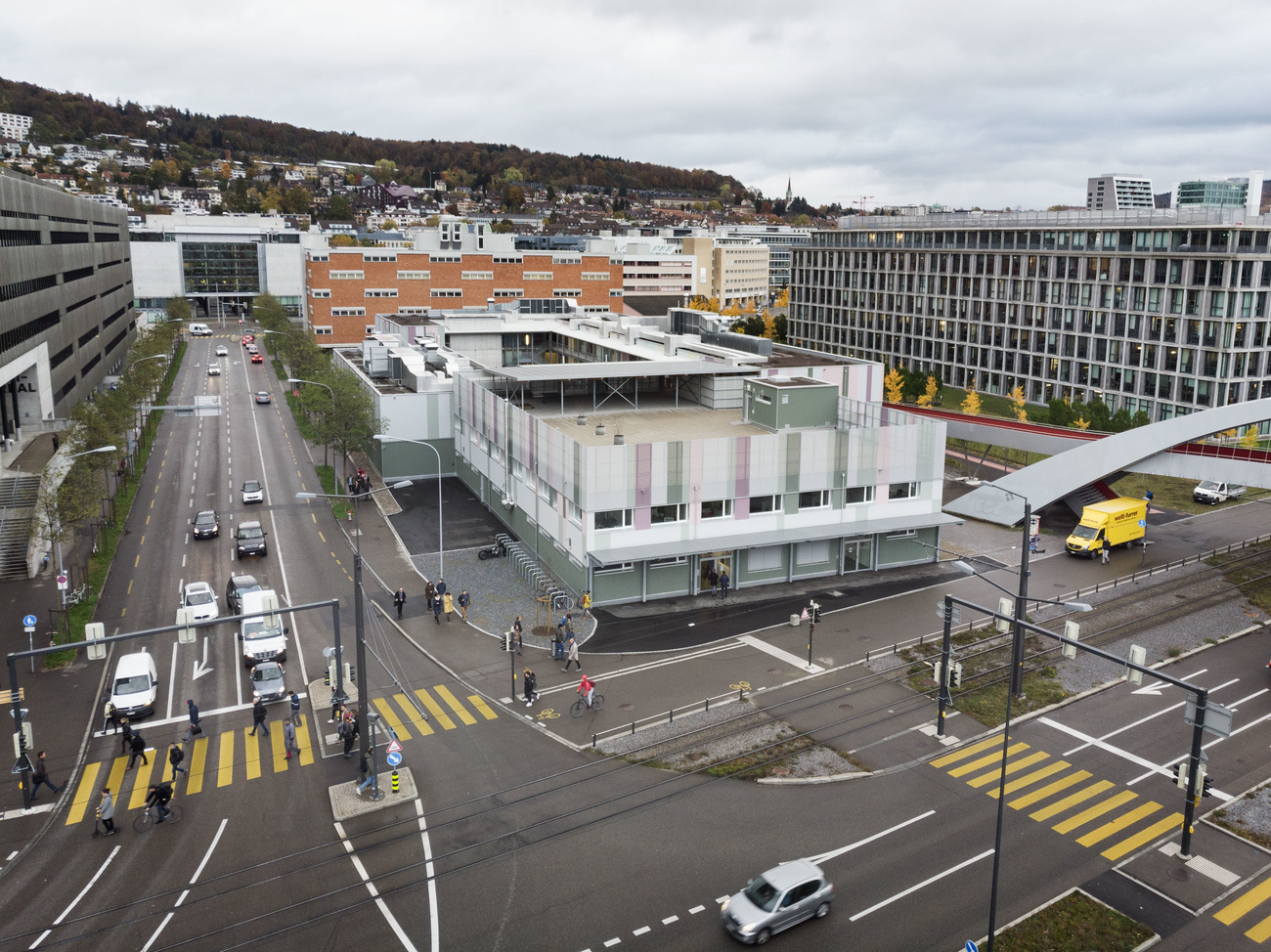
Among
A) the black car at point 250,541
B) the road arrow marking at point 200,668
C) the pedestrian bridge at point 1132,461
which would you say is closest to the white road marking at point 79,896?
the road arrow marking at point 200,668

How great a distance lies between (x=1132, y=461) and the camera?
50.0 m

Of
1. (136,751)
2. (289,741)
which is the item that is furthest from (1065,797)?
(136,751)

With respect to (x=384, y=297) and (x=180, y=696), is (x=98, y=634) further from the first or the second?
(x=384, y=297)

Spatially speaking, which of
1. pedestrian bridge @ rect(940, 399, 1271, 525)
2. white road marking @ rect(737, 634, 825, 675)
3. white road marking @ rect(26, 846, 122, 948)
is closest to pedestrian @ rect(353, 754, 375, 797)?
white road marking @ rect(26, 846, 122, 948)

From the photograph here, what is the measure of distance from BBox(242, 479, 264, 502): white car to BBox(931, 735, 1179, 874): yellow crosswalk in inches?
1777

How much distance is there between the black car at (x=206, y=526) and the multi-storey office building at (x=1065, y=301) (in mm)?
75403

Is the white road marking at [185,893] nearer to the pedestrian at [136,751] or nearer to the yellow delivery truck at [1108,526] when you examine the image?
the pedestrian at [136,751]

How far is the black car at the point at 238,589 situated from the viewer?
131ft

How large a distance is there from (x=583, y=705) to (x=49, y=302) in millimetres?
59300

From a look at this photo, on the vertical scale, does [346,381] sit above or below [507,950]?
above

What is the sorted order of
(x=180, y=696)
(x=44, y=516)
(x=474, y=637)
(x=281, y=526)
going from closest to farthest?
(x=180, y=696) → (x=474, y=637) → (x=44, y=516) → (x=281, y=526)

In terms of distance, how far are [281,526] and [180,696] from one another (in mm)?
21784

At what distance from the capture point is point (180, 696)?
109 feet

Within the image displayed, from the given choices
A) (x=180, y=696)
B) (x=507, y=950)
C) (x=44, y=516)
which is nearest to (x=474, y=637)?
(x=180, y=696)
